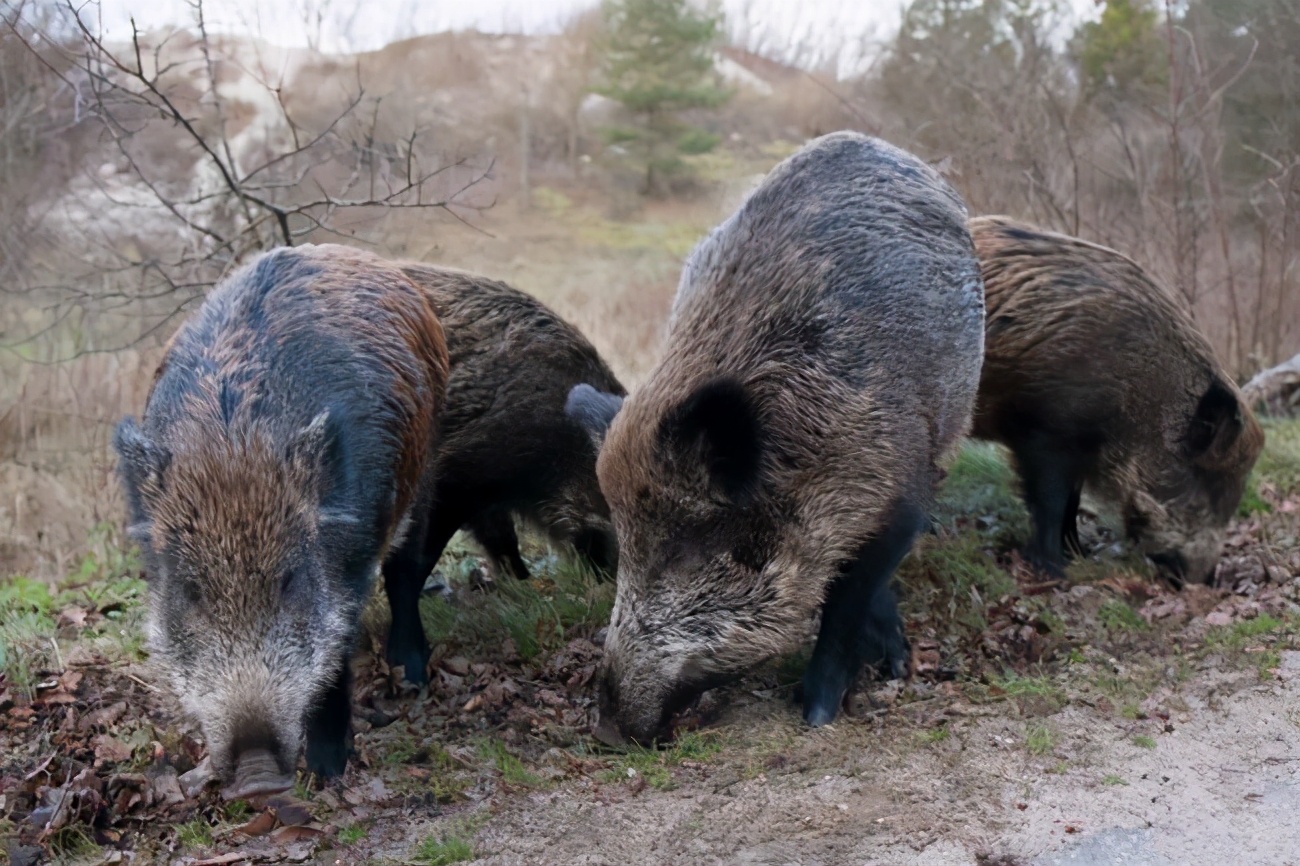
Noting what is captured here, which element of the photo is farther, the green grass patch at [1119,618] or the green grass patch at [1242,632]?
the green grass patch at [1119,618]

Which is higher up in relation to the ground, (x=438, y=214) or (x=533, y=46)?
(x=533, y=46)

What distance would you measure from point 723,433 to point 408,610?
6.02ft

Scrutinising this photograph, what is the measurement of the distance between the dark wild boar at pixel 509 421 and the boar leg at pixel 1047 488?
2220 mm

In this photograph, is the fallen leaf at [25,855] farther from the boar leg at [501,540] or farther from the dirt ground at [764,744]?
the boar leg at [501,540]

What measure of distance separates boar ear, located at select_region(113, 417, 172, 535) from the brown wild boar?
4049 mm

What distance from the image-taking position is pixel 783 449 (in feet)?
13.7

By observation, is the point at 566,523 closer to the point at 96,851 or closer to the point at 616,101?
the point at 96,851

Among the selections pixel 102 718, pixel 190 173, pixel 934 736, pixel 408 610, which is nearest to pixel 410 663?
pixel 408 610

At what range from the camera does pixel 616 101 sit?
21.9 metres

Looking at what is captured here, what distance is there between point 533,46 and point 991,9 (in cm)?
1024

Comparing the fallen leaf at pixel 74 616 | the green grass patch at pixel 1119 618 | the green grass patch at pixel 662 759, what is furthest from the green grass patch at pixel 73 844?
the green grass patch at pixel 1119 618

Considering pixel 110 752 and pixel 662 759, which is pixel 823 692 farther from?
pixel 110 752

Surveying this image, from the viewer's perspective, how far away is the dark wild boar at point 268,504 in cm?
344

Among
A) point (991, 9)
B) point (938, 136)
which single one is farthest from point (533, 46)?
point (938, 136)
